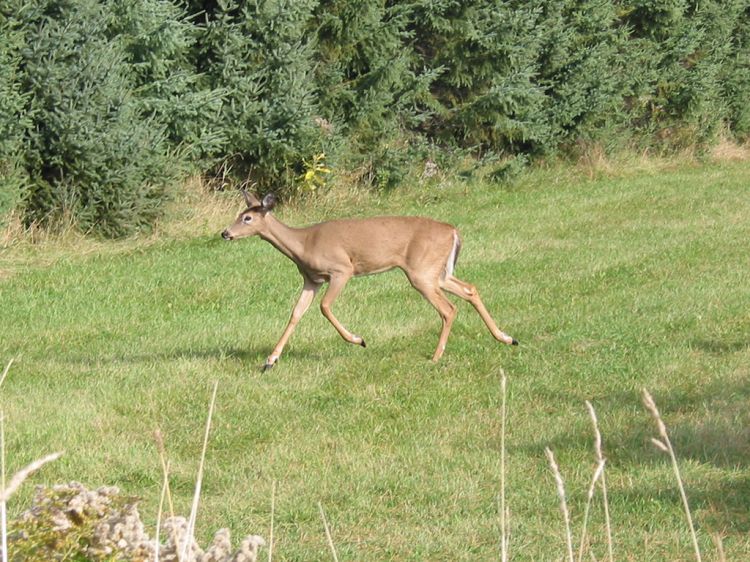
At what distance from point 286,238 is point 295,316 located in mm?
664

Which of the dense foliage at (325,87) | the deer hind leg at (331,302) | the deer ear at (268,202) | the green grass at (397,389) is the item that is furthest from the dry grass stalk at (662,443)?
the dense foliage at (325,87)

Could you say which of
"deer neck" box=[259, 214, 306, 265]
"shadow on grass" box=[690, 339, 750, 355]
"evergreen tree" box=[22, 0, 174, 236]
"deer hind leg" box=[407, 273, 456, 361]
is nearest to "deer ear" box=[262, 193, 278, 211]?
"deer neck" box=[259, 214, 306, 265]

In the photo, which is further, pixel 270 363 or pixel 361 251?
pixel 361 251

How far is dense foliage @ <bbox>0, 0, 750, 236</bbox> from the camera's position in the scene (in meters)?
14.6

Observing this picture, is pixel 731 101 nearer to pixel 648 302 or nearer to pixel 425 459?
pixel 648 302

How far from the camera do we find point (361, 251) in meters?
10.0

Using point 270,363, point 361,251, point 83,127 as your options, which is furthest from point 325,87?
point 270,363

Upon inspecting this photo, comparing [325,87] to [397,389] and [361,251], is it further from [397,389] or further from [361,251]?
[397,389]

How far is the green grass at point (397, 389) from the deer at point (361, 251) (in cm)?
39

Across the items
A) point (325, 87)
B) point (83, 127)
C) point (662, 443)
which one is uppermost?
point (662, 443)

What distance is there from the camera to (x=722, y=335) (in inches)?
405

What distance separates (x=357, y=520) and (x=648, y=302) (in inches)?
237

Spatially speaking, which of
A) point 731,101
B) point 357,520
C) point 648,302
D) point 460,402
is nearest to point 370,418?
point 460,402

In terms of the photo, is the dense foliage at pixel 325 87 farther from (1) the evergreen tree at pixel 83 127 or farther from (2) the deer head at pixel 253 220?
(2) the deer head at pixel 253 220
